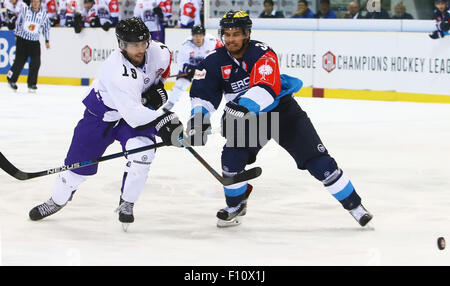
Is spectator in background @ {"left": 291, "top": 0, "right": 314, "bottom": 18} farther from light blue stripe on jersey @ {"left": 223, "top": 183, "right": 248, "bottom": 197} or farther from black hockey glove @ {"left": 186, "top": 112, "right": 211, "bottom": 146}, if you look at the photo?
black hockey glove @ {"left": 186, "top": 112, "right": 211, "bottom": 146}

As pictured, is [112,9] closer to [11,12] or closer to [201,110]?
[11,12]

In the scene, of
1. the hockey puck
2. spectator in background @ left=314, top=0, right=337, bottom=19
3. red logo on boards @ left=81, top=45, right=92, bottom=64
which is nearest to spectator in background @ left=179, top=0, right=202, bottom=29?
red logo on boards @ left=81, top=45, right=92, bottom=64

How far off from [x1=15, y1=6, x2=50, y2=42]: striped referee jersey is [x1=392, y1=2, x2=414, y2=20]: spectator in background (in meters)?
4.54

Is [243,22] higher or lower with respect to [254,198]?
higher

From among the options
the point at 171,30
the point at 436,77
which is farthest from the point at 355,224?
the point at 171,30

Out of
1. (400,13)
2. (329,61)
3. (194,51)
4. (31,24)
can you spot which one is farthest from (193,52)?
(31,24)

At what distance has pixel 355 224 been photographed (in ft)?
13.7

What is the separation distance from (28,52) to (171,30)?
6.35ft

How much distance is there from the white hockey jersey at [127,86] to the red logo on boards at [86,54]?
8.94 meters

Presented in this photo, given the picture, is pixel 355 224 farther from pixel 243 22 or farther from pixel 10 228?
pixel 10 228

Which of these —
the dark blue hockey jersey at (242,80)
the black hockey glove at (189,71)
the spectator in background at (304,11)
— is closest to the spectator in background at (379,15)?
the spectator in background at (304,11)

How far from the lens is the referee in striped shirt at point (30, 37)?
11.7 metres

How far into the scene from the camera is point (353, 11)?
429 inches

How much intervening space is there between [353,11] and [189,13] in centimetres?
231
